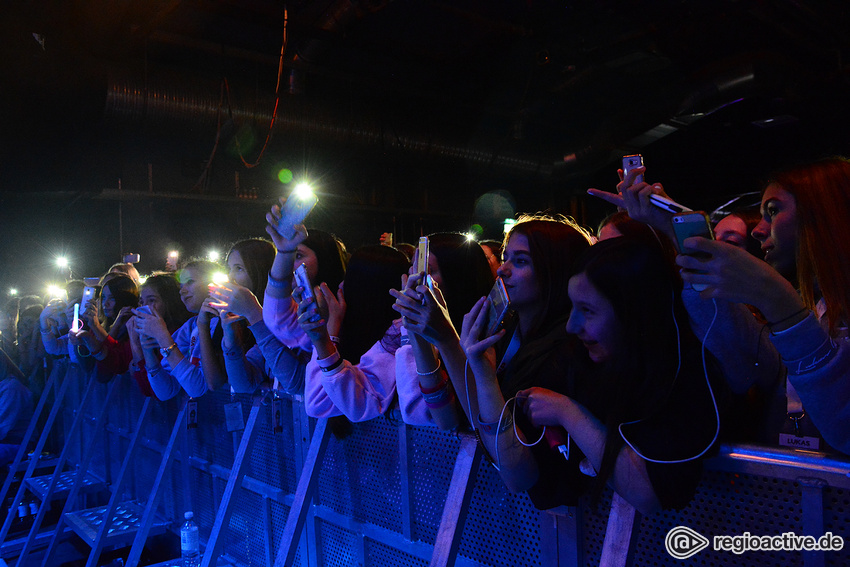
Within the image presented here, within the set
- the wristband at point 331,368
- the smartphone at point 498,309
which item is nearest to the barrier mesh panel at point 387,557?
the wristband at point 331,368

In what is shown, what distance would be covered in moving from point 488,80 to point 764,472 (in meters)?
6.33

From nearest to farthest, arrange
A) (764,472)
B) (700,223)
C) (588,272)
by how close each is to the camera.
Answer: (700,223), (764,472), (588,272)

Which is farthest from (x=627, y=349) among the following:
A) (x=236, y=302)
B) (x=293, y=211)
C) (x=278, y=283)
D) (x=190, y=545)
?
(x=190, y=545)

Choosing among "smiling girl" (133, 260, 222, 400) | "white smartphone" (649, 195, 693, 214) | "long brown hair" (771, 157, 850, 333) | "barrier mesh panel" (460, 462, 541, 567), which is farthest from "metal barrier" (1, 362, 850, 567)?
"white smartphone" (649, 195, 693, 214)

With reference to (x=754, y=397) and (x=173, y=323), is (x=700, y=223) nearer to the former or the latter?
(x=754, y=397)

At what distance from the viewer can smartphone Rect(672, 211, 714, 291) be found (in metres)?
1.12

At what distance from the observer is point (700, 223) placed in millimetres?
1120

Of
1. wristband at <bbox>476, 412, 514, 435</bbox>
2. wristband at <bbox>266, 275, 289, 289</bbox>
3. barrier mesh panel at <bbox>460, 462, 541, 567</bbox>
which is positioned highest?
wristband at <bbox>266, 275, 289, 289</bbox>

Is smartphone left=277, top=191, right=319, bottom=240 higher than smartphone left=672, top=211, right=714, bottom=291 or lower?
higher

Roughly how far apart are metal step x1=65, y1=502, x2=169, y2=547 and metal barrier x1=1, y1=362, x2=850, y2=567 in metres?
0.19

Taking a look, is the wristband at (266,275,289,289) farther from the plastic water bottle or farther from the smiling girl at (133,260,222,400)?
the plastic water bottle

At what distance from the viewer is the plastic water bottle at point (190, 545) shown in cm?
337

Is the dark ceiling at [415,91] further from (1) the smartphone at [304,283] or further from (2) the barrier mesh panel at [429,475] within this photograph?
(2) the barrier mesh panel at [429,475]

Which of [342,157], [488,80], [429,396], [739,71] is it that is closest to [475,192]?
[488,80]
